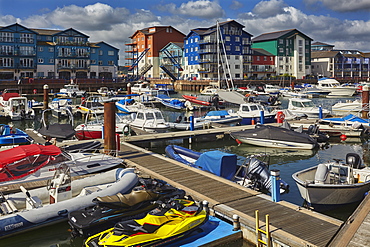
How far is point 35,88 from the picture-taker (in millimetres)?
67188

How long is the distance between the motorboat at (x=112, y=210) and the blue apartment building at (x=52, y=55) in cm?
7086

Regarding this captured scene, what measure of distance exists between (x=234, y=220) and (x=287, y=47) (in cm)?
9491

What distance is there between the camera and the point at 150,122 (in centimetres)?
2544

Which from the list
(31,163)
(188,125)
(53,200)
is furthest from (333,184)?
(188,125)

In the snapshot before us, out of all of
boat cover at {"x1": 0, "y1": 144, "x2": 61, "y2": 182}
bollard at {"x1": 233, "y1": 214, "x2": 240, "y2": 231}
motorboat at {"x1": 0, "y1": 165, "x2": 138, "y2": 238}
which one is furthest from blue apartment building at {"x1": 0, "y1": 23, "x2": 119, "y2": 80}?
bollard at {"x1": 233, "y1": 214, "x2": 240, "y2": 231}

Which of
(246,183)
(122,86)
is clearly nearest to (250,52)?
(122,86)

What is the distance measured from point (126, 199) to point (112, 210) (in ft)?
1.69

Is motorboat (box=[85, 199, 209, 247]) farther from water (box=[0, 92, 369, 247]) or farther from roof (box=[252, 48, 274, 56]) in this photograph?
roof (box=[252, 48, 274, 56])

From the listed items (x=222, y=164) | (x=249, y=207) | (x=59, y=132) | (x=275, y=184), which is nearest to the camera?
(x=249, y=207)

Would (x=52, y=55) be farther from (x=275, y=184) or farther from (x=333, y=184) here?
(x=275, y=184)

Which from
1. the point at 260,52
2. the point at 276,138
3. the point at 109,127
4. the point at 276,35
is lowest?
the point at 276,138

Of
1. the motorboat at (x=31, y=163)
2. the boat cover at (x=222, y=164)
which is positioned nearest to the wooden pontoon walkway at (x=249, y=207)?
the boat cover at (x=222, y=164)

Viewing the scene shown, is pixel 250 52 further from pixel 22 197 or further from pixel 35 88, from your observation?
pixel 22 197

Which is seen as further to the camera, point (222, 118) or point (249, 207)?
point (222, 118)
